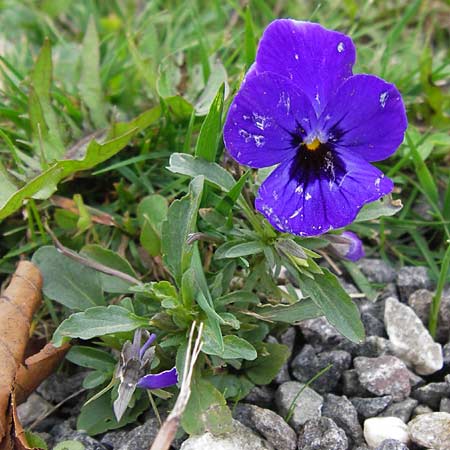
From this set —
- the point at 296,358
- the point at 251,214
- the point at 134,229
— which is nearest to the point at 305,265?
the point at 251,214

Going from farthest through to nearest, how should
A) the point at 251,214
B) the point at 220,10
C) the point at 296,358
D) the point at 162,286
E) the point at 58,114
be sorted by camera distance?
the point at 220,10
the point at 58,114
the point at 296,358
the point at 251,214
the point at 162,286

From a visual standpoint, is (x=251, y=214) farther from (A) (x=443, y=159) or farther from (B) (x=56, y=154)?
(A) (x=443, y=159)

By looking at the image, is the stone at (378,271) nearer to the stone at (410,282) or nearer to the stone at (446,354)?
the stone at (410,282)

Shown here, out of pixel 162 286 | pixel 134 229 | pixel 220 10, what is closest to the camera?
pixel 162 286

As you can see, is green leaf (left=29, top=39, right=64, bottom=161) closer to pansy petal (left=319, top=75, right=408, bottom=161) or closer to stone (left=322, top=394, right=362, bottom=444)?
pansy petal (left=319, top=75, right=408, bottom=161)

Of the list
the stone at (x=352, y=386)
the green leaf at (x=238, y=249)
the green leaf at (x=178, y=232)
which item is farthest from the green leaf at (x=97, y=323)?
the stone at (x=352, y=386)

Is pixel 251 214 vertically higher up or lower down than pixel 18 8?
lower down
